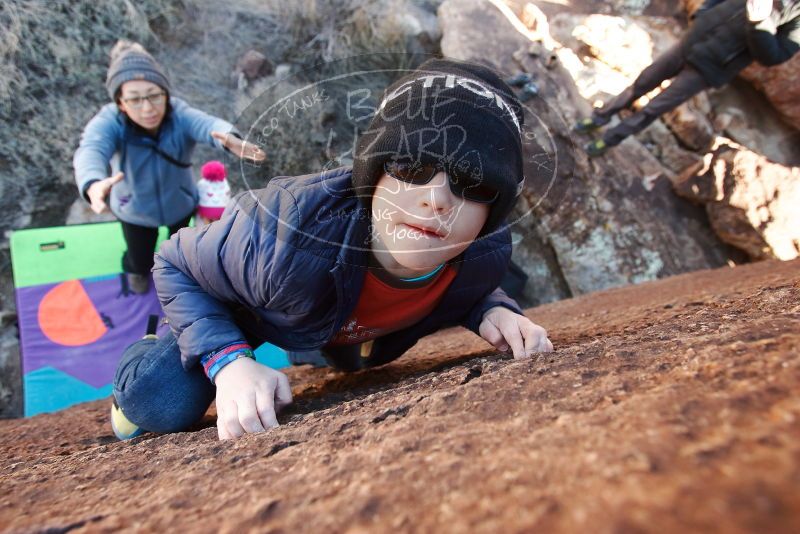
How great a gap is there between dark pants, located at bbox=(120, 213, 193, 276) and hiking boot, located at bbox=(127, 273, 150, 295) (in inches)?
2.0

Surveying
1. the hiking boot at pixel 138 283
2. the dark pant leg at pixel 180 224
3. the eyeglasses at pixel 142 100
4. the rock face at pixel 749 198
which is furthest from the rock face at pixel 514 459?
the rock face at pixel 749 198

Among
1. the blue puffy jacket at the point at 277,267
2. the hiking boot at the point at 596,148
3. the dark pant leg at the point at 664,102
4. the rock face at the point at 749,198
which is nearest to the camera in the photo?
the blue puffy jacket at the point at 277,267

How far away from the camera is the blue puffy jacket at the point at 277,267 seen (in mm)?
1206

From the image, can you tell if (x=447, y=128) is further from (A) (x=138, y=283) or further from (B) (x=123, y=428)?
(A) (x=138, y=283)

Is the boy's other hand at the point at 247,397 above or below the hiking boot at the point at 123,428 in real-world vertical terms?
above

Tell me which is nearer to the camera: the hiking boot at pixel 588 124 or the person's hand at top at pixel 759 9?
the person's hand at top at pixel 759 9

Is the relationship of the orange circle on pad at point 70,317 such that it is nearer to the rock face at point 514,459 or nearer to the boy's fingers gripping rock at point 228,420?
the rock face at point 514,459

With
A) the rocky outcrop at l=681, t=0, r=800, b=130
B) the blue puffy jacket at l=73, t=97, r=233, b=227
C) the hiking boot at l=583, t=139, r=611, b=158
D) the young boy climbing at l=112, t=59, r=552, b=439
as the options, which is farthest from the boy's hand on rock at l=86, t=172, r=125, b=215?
the rocky outcrop at l=681, t=0, r=800, b=130

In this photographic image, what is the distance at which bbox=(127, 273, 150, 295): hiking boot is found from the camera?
3.40m

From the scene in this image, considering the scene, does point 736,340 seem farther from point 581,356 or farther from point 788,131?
point 788,131

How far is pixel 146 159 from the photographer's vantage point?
105 inches

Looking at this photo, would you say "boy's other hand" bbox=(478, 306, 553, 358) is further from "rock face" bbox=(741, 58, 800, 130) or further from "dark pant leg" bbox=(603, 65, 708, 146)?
"rock face" bbox=(741, 58, 800, 130)

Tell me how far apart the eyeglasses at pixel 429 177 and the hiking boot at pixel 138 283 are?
287 centimetres

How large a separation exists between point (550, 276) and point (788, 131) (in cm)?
313
